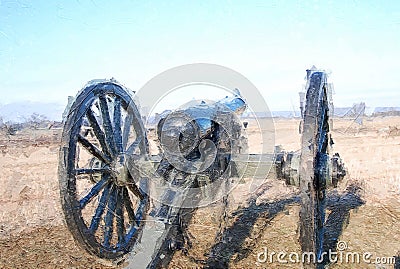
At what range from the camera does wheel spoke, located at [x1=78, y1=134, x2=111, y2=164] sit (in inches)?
156

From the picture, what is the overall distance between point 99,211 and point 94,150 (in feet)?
2.12

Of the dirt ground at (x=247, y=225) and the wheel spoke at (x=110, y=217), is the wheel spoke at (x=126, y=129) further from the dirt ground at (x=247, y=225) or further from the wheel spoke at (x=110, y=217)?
the dirt ground at (x=247, y=225)

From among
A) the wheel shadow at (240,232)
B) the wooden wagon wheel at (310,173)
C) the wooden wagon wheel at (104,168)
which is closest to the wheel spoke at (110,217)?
the wooden wagon wheel at (104,168)

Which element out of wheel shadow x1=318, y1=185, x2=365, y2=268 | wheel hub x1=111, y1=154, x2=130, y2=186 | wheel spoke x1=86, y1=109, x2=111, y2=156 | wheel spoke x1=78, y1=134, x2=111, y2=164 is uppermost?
wheel spoke x1=86, y1=109, x2=111, y2=156

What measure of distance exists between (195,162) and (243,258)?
1.34 metres

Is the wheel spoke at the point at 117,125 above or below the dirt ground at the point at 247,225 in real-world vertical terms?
above

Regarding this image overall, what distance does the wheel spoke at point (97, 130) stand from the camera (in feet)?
13.2

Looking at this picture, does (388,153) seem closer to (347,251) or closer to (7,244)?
(347,251)

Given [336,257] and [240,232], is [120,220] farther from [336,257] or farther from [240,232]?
[336,257]

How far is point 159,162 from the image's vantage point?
4.45m

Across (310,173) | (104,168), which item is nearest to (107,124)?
(104,168)

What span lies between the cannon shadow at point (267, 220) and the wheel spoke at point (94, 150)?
1.74m

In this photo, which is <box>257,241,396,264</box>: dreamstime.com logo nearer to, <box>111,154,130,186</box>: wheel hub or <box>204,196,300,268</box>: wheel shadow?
<box>204,196,300,268</box>: wheel shadow

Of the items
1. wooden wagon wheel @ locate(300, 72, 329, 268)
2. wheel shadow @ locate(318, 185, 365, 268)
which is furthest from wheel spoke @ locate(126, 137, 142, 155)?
wheel shadow @ locate(318, 185, 365, 268)
